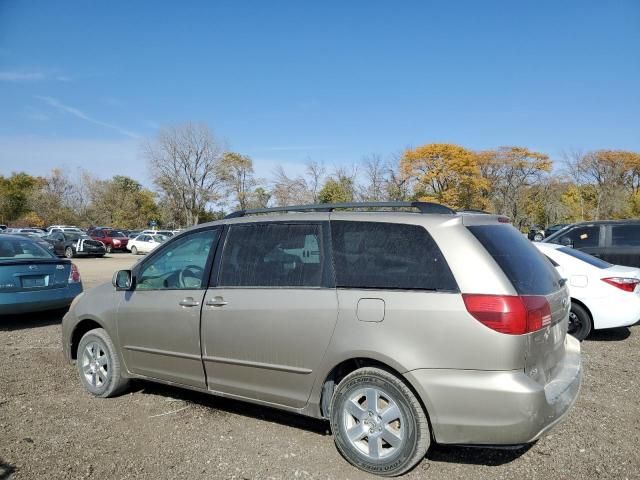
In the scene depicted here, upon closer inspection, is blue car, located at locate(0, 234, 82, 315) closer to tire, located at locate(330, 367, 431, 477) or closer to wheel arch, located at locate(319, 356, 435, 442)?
wheel arch, located at locate(319, 356, 435, 442)

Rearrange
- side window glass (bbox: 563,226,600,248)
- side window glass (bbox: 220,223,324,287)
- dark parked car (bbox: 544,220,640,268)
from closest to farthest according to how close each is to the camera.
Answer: side window glass (bbox: 220,223,324,287) → dark parked car (bbox: 544,220,640,268) → side window glass (bbox: 563,226,600,248)

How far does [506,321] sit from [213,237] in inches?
95.3

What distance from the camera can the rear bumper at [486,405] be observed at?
9.21 ft

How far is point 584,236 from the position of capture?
937cm

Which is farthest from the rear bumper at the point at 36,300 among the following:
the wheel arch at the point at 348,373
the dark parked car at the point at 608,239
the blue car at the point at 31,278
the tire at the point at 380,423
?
the dark parked car at the point at 608,239

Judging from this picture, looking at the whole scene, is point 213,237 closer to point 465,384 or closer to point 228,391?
point 228,391

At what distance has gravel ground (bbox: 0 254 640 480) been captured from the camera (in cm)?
326

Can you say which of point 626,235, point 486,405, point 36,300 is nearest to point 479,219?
point 486,405

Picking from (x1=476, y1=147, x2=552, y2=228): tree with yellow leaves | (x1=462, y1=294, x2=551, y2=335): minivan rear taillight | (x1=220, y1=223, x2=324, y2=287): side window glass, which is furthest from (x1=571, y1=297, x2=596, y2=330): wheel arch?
(x1=476, y1=147, x2=552, y2=228): tree with yellow leaves

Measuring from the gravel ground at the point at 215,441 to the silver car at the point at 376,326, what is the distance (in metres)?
0.32

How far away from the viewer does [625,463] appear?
131 inches

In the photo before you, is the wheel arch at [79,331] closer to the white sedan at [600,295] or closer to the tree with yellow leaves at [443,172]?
the white sedan at [600,295]

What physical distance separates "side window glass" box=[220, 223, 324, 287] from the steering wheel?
0.26 metres

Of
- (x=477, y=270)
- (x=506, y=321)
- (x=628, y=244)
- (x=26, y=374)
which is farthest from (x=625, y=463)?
(x=628, y=244)
